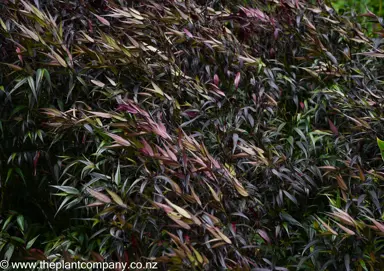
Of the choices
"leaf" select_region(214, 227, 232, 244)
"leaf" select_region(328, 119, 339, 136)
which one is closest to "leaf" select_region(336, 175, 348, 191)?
"leaf" select_region(328, 119, 339, 136)

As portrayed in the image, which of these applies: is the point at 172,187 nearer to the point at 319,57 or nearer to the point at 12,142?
the point at 12,142

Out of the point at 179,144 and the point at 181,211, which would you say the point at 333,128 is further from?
the point at 181,211

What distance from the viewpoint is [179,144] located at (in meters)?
2.31

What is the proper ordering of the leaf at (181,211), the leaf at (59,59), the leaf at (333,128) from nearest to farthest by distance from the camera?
the leaf at (181,211) < the leaf at (59,59) < the leaf at (333,128)

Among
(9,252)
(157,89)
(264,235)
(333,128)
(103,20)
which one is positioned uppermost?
(103,20)

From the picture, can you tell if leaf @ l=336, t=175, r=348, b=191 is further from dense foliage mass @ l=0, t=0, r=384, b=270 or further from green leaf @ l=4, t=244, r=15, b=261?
green leaf @ l=4, t=244, r=15, b=261

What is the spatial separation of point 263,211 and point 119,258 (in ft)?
2.34

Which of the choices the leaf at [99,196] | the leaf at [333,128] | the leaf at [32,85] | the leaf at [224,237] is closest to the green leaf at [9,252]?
the leaf at [99,196]

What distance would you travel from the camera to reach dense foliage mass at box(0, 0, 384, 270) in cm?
225

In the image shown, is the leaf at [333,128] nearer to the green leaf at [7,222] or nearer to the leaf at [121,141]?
the leaf at [121,141]

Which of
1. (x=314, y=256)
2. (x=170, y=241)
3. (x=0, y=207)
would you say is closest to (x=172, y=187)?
(x=170, y=241)

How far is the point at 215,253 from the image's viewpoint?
2.18 m

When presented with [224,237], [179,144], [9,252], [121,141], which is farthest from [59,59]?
[224,237]

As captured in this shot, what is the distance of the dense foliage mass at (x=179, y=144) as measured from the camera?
2.25 metres
